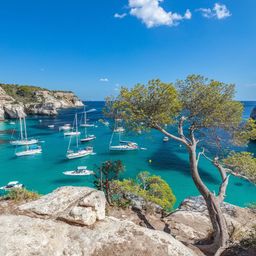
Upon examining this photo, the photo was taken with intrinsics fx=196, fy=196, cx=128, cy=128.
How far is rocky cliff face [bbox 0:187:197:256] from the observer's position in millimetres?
4938

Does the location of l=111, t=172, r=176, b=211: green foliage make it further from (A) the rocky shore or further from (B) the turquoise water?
(A) the rocky shore

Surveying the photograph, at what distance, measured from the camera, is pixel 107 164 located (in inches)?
449

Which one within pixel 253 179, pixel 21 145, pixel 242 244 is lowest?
pixel 21 145

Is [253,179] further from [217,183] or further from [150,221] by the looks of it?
[217,183]

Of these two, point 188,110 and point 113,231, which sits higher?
point 188,110

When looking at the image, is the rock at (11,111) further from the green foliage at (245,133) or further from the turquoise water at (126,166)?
the green foliage at (245,133)

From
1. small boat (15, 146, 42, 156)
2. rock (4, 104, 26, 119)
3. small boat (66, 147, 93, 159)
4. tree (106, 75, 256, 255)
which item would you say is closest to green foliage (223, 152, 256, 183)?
tree (106, 75, 256, 255)

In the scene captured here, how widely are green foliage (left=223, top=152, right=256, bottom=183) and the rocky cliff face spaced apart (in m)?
6.17

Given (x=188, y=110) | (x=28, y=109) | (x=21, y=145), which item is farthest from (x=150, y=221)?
(x=28, y=109)

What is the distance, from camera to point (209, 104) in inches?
411

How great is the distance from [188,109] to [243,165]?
4.04 m

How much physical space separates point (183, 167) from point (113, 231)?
1458 inches

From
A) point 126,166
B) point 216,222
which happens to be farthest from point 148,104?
point 126,166

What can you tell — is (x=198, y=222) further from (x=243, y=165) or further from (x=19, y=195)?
(x=19, y=195)
